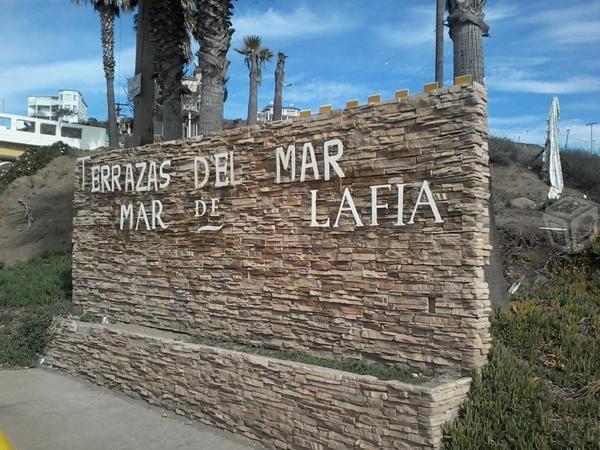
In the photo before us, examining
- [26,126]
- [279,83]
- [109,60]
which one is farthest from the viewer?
[26,126]

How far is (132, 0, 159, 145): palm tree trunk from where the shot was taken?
12328 millimetres

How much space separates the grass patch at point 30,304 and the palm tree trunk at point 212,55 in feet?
13.1

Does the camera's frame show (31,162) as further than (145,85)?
Yes

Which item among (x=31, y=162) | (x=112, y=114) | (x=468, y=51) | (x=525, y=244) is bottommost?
(x=525, y=244)

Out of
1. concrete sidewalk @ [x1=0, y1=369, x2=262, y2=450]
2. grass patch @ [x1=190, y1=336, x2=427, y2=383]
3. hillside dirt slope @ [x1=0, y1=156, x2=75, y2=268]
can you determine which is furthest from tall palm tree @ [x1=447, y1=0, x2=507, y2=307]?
hillside dirt slope @ [x1=0, y1=156, x2=75, y2=268]

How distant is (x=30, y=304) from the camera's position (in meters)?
11.5

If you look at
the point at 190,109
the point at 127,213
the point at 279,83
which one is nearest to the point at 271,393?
the point at 127,213

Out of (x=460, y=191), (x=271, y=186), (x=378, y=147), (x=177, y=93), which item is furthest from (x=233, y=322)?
(x=177, y=93)

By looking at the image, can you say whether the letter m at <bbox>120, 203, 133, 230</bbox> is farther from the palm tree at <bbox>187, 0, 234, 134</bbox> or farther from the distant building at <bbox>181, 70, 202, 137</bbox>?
the distant building at <bbox>181, 70, 202, 137</bbox>

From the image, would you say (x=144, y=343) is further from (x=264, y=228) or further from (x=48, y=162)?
(x=48, y=162)

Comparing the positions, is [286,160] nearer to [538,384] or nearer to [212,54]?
[538,384]

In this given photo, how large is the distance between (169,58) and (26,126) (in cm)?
3722

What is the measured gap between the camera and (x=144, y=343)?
7.63 metres

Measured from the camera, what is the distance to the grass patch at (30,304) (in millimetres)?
9789
